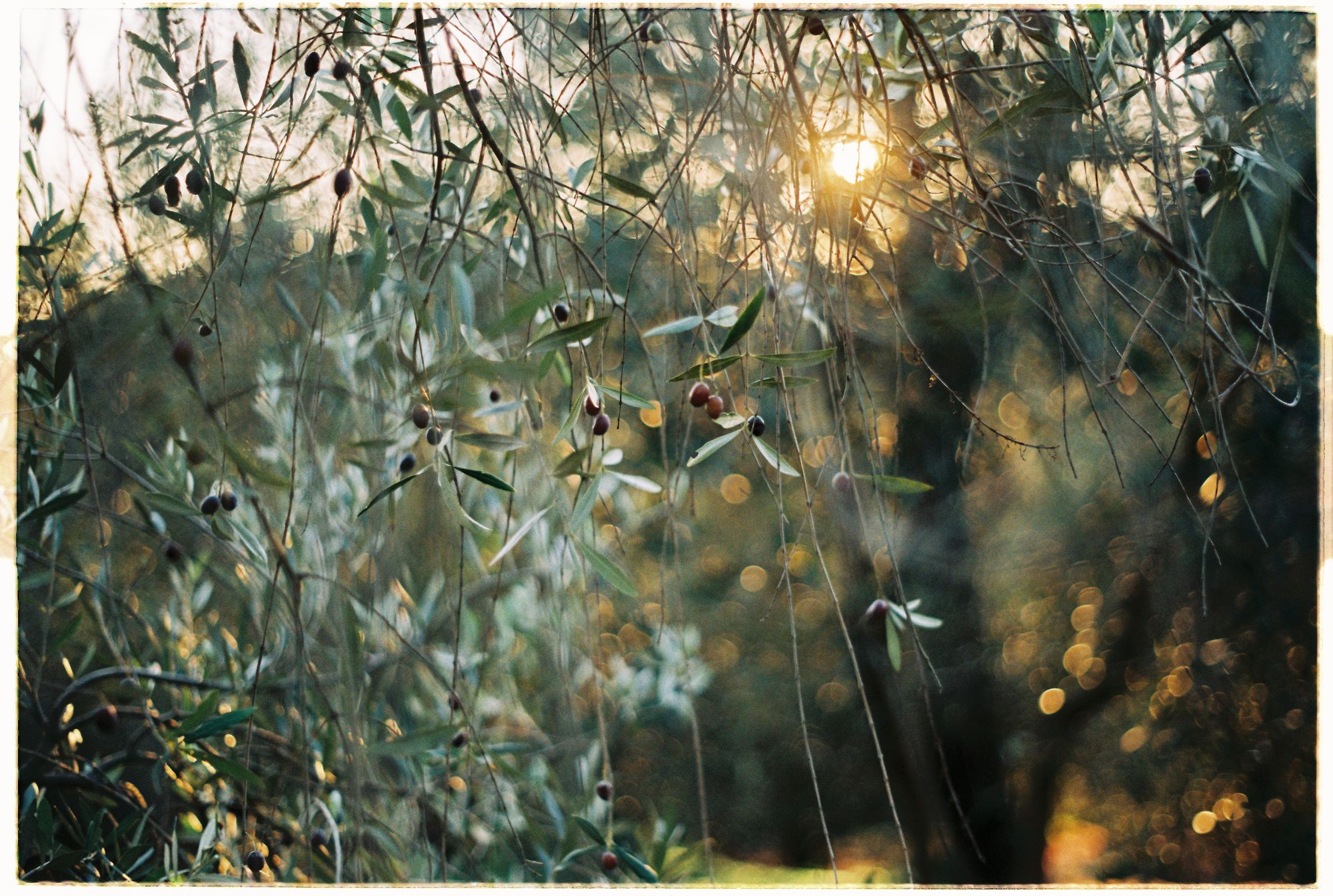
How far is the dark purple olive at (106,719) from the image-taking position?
92cm

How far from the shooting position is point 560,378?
99 cm

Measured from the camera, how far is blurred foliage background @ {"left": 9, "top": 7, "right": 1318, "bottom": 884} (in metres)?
0.77

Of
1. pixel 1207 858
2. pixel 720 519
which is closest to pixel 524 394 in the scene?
pixel 720 519

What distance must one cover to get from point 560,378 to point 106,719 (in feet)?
1.95

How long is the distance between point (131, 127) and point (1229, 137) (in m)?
1.13

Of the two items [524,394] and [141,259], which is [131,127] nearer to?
[141,259]

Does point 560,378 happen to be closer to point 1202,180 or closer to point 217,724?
point 217,724

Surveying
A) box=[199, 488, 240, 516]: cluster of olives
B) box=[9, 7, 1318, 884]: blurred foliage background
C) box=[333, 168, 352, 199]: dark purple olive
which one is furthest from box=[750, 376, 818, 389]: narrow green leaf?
box=[199, 488, 240, 516]: cluster of olives

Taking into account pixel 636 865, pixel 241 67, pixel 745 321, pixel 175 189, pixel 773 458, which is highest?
pixel 241 67

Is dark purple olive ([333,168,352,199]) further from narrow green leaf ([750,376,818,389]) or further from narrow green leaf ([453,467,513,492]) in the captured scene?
narrow green leaf ([750,376,818,389])

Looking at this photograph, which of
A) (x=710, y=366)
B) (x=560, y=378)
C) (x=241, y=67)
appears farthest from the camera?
(x=560, y=378)

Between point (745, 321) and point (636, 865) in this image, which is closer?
point (745, 321)

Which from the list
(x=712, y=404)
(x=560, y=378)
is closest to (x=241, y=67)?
(x=560, y=378)

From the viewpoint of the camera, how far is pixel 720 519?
187 cm
